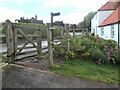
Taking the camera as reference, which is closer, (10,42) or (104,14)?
(10,42)

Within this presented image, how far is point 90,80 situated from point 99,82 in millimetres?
252

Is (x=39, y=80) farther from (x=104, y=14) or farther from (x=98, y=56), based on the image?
(x=104, y=14)

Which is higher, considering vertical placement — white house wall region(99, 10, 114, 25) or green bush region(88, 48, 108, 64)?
white house wall region(99, 10, 114, 25)

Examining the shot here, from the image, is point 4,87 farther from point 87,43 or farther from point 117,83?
point 87,43

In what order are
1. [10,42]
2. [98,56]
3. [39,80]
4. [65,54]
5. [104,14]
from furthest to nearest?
[104,14] < [65,54] < [98,56] < [10,42] < [39,80]

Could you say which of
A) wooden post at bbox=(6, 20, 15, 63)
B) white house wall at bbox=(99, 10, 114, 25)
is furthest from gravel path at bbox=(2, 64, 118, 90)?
white house wall at bbox=(99, 10, 114, 25)

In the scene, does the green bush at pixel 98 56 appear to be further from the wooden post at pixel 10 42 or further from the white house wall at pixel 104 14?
the white house wall at pixel 104 14

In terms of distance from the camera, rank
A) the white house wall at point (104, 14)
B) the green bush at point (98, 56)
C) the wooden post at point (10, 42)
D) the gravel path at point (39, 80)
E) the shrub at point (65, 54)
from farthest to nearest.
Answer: the white house wall at point (104, 14) → the shrub at point (65, 54) → the green bush at point (98, 56) → the wooden post at point (10, 42) → the gravel path at point (39, 80)

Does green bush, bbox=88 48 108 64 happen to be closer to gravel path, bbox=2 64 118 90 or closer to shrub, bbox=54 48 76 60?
shrub, bbox=54 48 76 60

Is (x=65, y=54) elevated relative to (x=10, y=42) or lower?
lower

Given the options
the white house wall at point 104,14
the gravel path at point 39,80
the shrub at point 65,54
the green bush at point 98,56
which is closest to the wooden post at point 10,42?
the gravel path at point 39,80

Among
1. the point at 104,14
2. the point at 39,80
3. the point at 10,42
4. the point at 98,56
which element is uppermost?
the point at 104,14

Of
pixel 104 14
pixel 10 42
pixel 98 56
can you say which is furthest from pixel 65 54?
pixel 104 14

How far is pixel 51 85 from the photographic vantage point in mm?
2984
